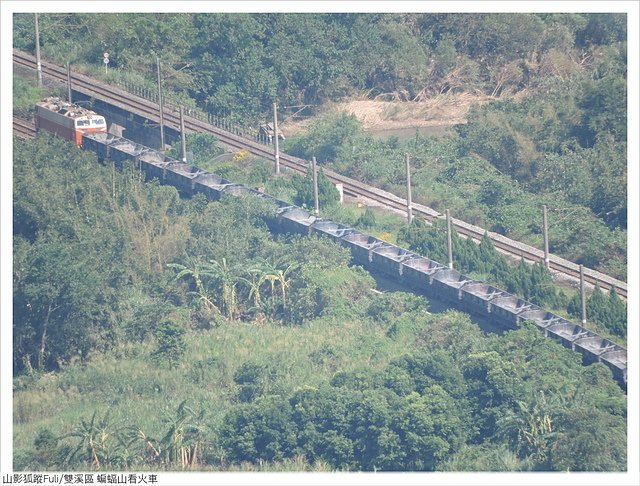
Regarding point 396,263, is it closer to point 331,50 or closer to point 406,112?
point 406,112

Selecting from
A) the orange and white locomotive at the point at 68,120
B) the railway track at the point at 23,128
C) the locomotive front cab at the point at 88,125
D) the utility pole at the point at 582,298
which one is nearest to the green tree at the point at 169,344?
the utility pole at the point at 582,298

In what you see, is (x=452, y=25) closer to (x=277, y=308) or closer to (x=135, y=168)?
(x=135, y=168)

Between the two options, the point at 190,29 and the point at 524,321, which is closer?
the point at 524,321

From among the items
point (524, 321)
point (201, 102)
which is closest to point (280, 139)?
point (201, 102)

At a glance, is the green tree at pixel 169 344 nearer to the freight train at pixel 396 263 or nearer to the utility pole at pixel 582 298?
the freight train at pixel 396 263

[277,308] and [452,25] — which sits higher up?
[452,25]

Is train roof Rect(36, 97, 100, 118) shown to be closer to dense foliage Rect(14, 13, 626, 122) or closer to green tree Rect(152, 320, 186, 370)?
dense foliage Rect(14, 13, 626, 122)

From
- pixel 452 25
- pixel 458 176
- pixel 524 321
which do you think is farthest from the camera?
pixel 452 25
